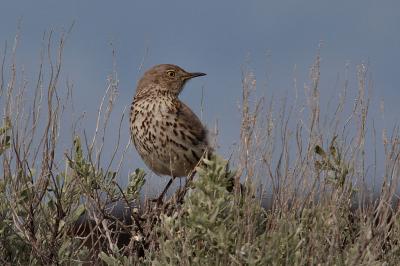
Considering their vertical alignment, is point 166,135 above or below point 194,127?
below

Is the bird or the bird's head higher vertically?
the bird's head

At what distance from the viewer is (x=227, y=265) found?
4832 millimetres

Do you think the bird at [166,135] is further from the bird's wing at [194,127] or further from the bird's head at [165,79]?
the bird's head at [165,79]

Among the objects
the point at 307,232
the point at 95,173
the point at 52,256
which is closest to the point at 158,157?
the point at 95,173

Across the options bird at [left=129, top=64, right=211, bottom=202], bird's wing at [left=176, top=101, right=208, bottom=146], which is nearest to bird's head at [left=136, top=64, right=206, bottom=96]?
bird at [left=129, top=64, right=211, bottom=202]


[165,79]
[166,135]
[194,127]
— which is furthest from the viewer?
[165,79]

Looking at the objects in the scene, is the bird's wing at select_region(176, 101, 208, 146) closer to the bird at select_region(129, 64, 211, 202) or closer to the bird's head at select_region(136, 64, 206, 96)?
the bird at select_region(129, 64, 211, 202)

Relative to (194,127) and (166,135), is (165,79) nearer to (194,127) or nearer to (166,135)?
(194,127)

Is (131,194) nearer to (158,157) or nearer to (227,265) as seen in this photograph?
(158,157)

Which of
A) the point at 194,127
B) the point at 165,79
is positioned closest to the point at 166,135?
the point at 194,127

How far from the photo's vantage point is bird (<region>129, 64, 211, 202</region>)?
6992mm

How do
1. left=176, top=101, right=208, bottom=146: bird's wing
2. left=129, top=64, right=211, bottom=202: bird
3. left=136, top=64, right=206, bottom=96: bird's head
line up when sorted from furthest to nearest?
left=136, top=64, right=206, bottom=96: bird's head, left=176, top=101, right=208, bottom=146: bird's wing, left=129, top=64, right=211, bottom=202: bird

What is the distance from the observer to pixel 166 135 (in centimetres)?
701

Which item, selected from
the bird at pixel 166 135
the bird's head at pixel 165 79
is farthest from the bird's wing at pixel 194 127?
the bird's head at pixel 165 79
